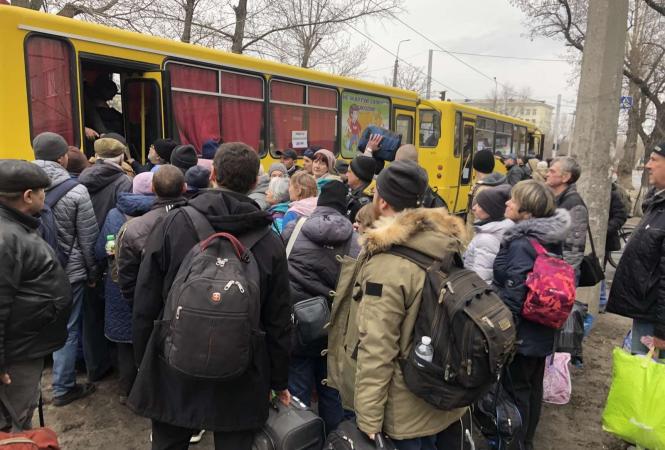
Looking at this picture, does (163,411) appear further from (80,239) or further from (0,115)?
(0,115)

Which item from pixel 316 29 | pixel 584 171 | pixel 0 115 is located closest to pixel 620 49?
pixel 584 171

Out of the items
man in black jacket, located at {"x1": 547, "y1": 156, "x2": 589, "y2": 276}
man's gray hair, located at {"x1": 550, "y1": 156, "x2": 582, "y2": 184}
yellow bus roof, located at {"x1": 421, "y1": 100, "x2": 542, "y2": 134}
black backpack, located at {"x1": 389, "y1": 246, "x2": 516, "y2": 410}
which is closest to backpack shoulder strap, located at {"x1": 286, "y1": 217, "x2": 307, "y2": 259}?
black backpack, located at {"x1": 389, "y1": 246, "x2": 516, "y2": 410}

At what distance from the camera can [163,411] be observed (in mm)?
2168

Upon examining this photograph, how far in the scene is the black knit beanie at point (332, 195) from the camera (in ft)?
10.1

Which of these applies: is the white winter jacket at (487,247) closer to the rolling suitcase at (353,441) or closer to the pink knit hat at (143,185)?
the rolling suitcase at (353,441)

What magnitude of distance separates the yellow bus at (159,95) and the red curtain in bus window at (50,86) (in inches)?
0.4

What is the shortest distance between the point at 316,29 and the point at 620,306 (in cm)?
2082

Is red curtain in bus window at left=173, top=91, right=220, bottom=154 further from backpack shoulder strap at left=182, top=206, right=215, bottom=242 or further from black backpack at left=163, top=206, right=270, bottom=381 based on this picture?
black backpack at left=163, top=206, right=270, bottom=381

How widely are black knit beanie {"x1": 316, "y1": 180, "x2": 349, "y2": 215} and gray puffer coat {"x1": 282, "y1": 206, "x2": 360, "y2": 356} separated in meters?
0.14

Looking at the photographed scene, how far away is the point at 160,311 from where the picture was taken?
2.29 metres

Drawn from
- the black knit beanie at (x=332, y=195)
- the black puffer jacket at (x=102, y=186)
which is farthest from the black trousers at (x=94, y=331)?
the black knit beanie at (x=332, y=195)

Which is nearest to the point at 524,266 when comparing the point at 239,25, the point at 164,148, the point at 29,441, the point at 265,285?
the point at 265,285

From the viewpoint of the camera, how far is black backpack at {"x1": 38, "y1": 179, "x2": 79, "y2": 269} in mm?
3191

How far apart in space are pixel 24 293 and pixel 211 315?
1157 millimetres
